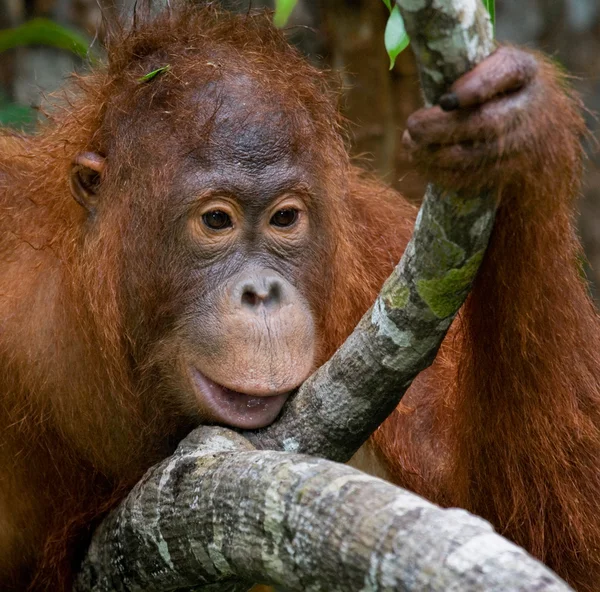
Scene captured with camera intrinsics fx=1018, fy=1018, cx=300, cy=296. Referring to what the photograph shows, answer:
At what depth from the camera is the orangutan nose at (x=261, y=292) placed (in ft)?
11.7

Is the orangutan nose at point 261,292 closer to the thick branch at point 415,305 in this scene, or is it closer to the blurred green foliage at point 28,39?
the thick branch at point 415,305

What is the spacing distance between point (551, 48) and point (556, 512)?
720 centimetres

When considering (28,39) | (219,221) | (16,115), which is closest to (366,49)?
(28,39)

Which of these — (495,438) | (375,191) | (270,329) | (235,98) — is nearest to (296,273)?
(270,329)

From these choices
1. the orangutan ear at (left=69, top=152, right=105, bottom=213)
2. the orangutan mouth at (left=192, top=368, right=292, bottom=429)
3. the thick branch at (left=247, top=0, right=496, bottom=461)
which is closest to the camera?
the thick branch at (left=247, top=0, right=496, bottom=461)

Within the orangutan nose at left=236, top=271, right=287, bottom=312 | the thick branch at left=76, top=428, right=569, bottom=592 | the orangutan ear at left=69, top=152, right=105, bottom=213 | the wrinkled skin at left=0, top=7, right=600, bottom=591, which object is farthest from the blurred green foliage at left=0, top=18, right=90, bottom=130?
the thick branch at left=76, top=428, right=569, bottom=592

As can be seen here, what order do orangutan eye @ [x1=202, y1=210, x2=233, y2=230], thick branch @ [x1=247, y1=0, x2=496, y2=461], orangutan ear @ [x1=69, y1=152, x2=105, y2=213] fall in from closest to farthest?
thick branch @ [x1=247, y1=0, x2=496, y2=461], orangutan eye @ [x1=202, y1=210, x2=233, y2=230], orangutan ear @ [x1=69, y1=152, x2=105, y2=213]

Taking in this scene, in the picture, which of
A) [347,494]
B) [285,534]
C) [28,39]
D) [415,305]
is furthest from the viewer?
[28,39]

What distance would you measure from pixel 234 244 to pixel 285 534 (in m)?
1.41

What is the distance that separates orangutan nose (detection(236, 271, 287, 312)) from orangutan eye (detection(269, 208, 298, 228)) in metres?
0.28

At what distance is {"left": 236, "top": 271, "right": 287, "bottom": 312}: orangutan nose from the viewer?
3.56m

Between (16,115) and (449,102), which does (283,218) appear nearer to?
(449,102)

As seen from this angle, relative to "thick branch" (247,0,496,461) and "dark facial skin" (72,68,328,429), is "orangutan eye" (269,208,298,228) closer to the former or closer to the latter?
"dark facial skin" (72,68,328,429)

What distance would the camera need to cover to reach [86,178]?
4000 mm
